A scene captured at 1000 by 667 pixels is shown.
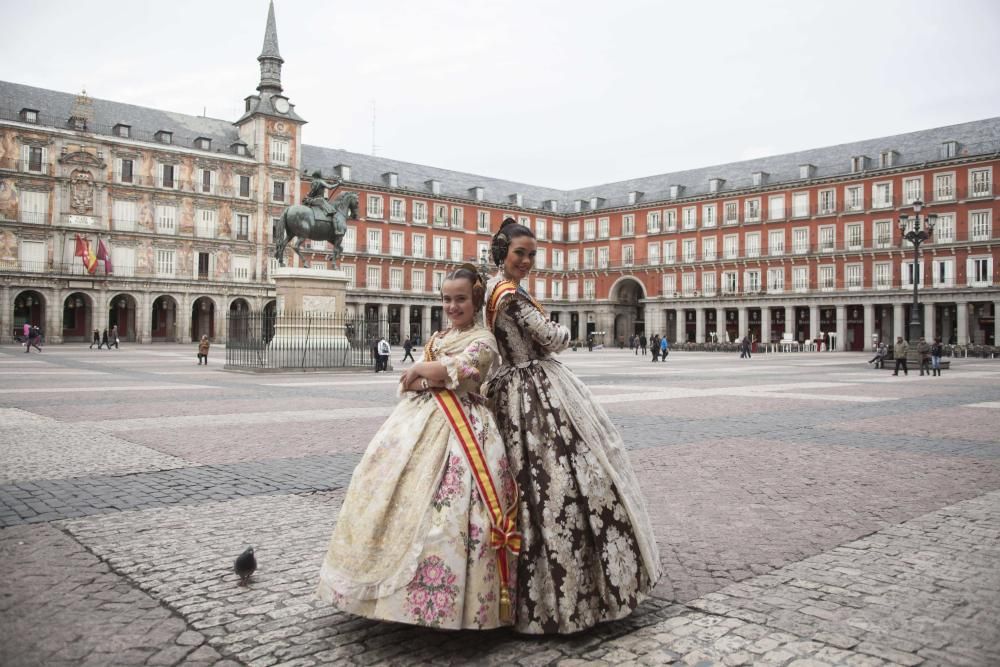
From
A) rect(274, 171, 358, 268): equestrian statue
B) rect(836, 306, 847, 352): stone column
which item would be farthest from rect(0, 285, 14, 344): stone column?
rect(836, 306, 847, 352): stone column

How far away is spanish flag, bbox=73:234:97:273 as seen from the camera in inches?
1698

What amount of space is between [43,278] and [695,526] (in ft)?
155

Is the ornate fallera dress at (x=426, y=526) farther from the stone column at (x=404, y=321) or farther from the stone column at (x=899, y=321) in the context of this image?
the stone column at (x=404, y=321)

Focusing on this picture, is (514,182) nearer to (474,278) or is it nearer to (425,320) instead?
(425,320)

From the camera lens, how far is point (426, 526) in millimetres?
2691

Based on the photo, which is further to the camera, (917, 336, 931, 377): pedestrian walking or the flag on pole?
the flag on pole

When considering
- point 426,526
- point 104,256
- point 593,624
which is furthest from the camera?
point 104,256

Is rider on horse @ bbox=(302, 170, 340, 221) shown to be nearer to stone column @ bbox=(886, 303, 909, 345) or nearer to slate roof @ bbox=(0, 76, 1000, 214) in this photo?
slate roof @ bbox=(0, 76, 1000, 214)

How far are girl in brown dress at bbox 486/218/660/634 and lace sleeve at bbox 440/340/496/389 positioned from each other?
7.1 inches

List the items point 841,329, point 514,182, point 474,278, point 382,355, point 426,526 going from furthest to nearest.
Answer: point 514,182 < point 841,329 < point 382,355 < point 474,278 < point 426,526

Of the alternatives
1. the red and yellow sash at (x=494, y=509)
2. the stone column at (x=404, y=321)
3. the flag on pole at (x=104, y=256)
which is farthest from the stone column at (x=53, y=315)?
the red and yellow sash at (x=494, y=509)

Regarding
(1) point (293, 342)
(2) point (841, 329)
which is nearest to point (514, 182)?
(2) point (841, 329)

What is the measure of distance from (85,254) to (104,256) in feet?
3.51

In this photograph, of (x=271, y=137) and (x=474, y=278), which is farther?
(x=271, y=137)
